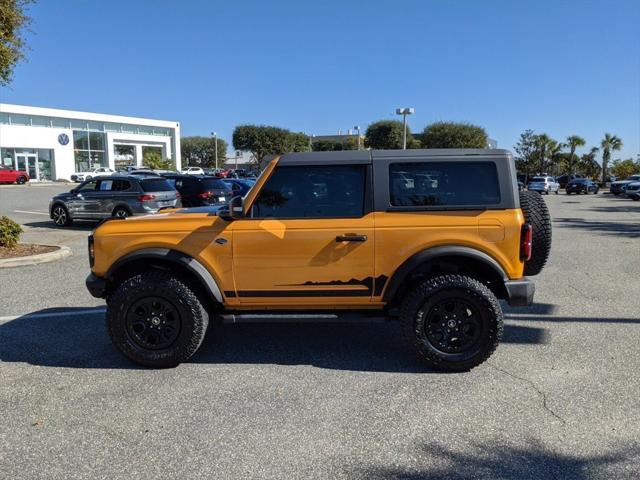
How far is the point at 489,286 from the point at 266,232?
1.96m

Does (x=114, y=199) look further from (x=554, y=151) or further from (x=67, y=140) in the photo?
(x=554, y=151)

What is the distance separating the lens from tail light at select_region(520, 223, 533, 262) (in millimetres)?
4043

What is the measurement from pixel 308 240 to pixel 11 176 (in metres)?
45.2

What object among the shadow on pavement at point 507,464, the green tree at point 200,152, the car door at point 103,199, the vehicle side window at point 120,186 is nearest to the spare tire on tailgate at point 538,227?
the shadow on pavement at point 507,464

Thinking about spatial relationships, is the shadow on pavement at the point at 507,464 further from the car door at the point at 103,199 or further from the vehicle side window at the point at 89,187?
the vehicle side window at the point at 89,187

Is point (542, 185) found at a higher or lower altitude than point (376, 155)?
lower

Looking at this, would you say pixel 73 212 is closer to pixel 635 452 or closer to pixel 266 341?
pixel 266 341

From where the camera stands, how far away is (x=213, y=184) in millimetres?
16312

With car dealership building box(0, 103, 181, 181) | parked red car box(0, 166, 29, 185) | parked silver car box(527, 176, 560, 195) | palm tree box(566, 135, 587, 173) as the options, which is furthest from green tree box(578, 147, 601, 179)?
parked red car box(0, 166, 29, 185)

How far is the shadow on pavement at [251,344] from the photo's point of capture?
4422 millimetres

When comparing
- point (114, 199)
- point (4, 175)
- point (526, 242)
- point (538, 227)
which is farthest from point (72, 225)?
point (4, 175)

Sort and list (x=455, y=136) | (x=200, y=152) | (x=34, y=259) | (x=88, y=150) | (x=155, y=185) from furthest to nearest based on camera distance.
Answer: (x=200, y=152) < (x=455, y=136) < (x=88, y=150) < (x=155, y=185) < (x=34, y=259)

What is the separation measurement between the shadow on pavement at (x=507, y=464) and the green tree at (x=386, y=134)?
5885 centimetres

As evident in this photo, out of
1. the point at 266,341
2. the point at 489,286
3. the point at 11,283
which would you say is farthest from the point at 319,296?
the point at 11,283
